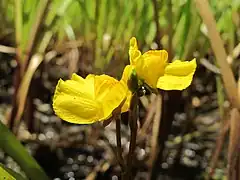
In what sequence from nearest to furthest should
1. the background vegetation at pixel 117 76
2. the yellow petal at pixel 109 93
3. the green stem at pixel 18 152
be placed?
the yellow petal at pixel 109 93
the green stem at pixel 18 152
the background vegetation at pixel 117 76

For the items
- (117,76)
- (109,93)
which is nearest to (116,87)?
(109,93)

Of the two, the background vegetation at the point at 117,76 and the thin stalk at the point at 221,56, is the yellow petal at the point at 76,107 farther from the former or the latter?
the background vegetation at the point at 117,76

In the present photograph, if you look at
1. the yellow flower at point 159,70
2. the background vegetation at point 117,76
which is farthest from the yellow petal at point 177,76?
the background vegetation at point 117,76

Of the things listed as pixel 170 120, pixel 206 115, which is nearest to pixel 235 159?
pixel 170 120

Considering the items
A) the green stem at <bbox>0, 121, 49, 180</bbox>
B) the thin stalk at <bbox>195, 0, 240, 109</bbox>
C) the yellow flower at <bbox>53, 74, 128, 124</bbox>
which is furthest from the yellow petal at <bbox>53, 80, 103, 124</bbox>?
the thin stalk at <bbox>195, 0, 240, 109</bbox>

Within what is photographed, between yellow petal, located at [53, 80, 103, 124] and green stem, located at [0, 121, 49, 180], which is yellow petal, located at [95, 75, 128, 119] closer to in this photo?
yellow petal, located at [53, 80, 103, 124]

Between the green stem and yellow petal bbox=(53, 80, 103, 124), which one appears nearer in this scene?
yellow petal bbox=(53, 80, 103, 124)

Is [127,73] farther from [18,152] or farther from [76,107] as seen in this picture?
[18,152]
